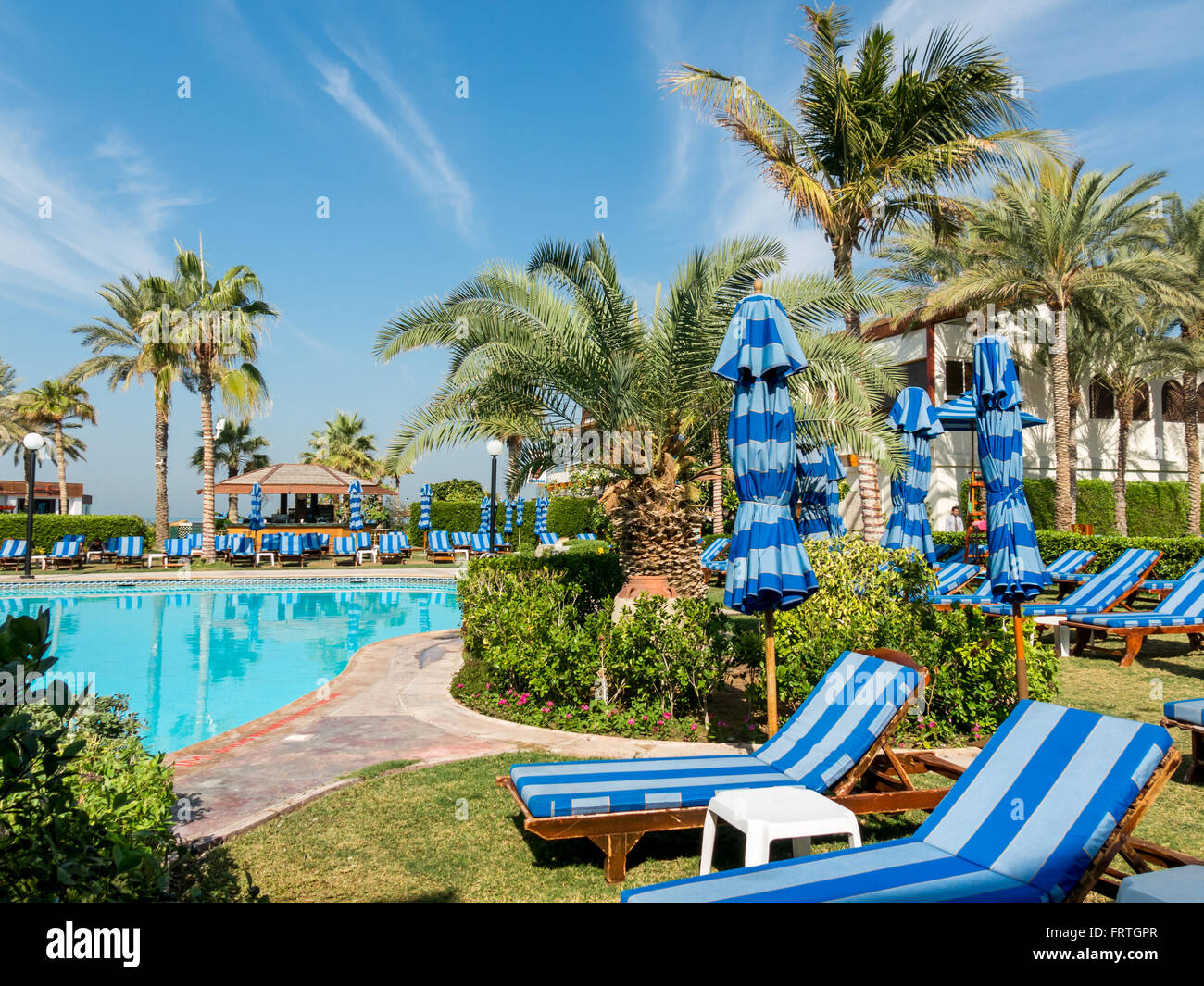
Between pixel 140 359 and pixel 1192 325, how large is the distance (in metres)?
33.5

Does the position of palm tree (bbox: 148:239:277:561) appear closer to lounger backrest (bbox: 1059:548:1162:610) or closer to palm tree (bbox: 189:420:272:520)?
palm tree (bbox: 189:420:272:520)

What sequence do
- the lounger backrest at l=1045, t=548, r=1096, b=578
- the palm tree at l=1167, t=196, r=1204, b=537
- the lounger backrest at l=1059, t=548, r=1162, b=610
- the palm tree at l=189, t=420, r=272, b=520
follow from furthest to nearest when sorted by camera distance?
the palm tree at l=189, t=420, r=272, b=520
the palm tree at l=1167, t=196, r=1204, b=537
the lounger backrest at l=1045, t=548, r=1096, b=578
the lounger backrest at l=1059, t=548, r=1162, b=610

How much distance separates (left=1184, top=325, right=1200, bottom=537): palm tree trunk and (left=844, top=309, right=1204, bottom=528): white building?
1.85 m

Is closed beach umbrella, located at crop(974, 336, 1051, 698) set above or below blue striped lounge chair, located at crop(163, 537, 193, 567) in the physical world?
above

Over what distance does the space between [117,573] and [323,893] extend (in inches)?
868

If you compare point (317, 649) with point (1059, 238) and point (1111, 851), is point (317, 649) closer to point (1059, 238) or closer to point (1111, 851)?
point (1111, 851)

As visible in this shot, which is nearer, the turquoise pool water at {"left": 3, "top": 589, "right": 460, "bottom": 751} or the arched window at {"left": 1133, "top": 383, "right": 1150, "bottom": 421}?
the turquoise pool water at {"left": 3, "top": 589, "right": 460, "bottom": 751}

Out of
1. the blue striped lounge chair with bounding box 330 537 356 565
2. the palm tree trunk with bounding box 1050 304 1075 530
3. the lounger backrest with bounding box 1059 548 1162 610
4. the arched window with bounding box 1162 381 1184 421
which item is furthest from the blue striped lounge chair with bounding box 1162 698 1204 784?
the arched window with bounding box 1162 381 1184 421

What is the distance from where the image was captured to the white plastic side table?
3.37 m

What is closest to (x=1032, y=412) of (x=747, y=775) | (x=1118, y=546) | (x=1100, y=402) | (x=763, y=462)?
(x=1100, y=402)

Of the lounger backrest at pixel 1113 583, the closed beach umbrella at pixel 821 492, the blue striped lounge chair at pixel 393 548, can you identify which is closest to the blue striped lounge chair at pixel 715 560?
the closed beach umbrella at pixel 821 492

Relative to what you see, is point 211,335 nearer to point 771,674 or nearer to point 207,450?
point 207,450

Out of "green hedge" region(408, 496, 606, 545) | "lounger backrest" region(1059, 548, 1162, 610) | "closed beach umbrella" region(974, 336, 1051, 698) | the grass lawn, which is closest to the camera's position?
the grass lawn

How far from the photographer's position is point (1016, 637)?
588 cm
